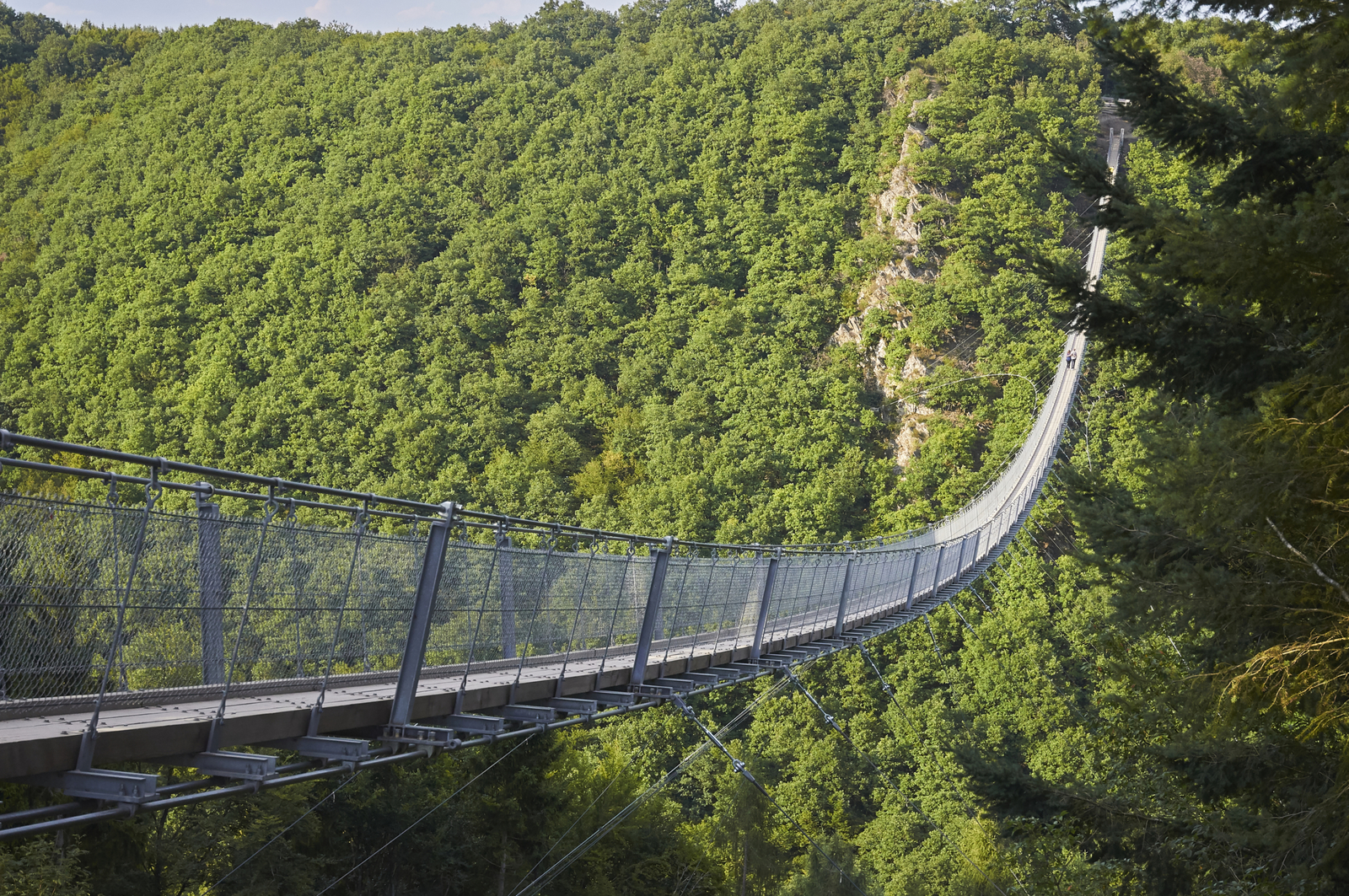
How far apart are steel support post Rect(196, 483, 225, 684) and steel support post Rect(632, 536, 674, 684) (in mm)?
3222

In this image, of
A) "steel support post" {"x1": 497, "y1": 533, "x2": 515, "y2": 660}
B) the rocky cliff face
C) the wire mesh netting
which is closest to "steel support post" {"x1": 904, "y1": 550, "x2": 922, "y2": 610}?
the wire mesh netting

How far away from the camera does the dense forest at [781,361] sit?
15.5 feet

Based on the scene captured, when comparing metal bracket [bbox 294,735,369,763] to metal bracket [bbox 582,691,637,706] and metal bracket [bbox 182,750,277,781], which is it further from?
metal bracket [bbox 582,691,637,706]

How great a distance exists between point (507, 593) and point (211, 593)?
196 cm

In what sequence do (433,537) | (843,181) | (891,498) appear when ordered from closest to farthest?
(433,537)
(891,498)
(843,181)

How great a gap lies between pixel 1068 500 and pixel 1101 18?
3340 millimetres

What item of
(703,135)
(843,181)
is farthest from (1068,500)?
(703,135)

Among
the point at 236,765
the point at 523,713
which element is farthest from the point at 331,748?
the point at 523,713

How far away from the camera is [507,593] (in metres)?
5.69

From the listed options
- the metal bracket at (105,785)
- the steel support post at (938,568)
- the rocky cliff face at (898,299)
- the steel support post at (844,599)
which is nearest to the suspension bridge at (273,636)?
the metal bracket at (105,785)

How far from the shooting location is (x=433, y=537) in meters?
4.78

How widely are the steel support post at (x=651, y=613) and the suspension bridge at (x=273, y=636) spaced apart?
14 mm

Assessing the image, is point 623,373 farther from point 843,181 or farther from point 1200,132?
point 1200,132

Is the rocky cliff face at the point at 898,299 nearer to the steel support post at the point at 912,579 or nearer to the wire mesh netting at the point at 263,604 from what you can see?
the steel support post at the point at 912,579
